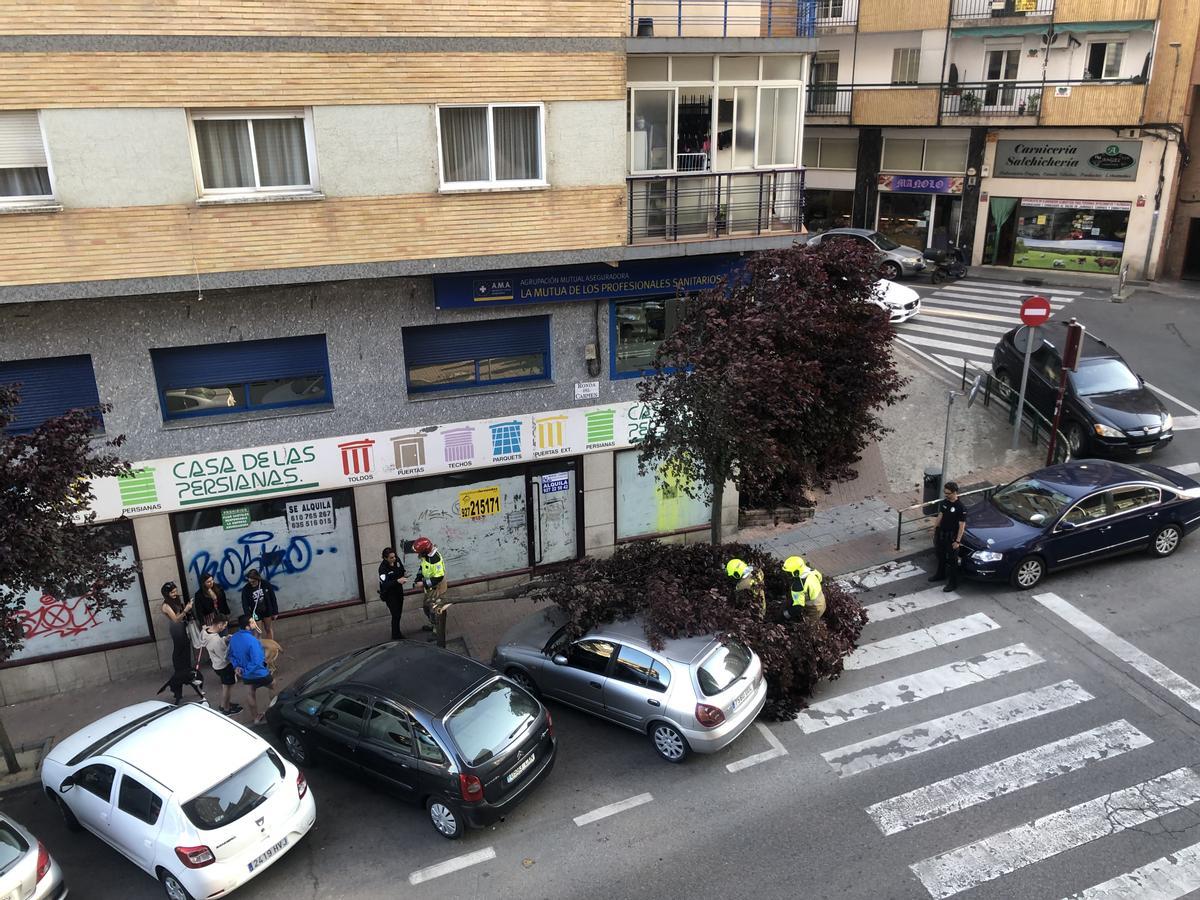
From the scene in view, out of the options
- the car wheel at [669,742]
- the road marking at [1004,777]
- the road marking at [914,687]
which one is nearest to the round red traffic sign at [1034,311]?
the road marking at [914,687]

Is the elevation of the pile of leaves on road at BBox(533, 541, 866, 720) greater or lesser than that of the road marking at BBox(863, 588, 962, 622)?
greater

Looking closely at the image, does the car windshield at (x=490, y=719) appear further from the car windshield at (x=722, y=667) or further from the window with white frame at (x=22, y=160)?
the window with white frame at (x=22, y=160)

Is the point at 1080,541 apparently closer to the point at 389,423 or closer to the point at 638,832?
the point at 638,832

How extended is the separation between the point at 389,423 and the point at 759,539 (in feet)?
22.1

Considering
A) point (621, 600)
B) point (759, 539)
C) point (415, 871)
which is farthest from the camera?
point (759, 539)

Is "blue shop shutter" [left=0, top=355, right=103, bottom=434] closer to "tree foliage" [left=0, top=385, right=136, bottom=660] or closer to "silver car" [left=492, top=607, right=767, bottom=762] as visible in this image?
"tree foliage" [left=0, top=385, right=136, bottom=660]

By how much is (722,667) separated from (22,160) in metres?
9.80

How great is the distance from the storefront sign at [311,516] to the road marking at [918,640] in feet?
24.9

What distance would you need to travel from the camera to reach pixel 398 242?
12078mm

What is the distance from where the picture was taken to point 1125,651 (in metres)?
12.1

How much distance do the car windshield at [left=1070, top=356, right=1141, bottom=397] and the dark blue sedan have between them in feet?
12.8

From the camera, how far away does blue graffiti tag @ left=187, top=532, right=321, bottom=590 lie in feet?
42.6

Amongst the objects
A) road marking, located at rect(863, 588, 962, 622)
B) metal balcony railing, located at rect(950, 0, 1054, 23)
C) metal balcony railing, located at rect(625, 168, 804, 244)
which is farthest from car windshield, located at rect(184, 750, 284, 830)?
metal balcony railing, located at rect(950, 0, 1054, 23)

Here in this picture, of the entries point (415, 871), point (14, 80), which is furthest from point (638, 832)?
point (14, 80)
